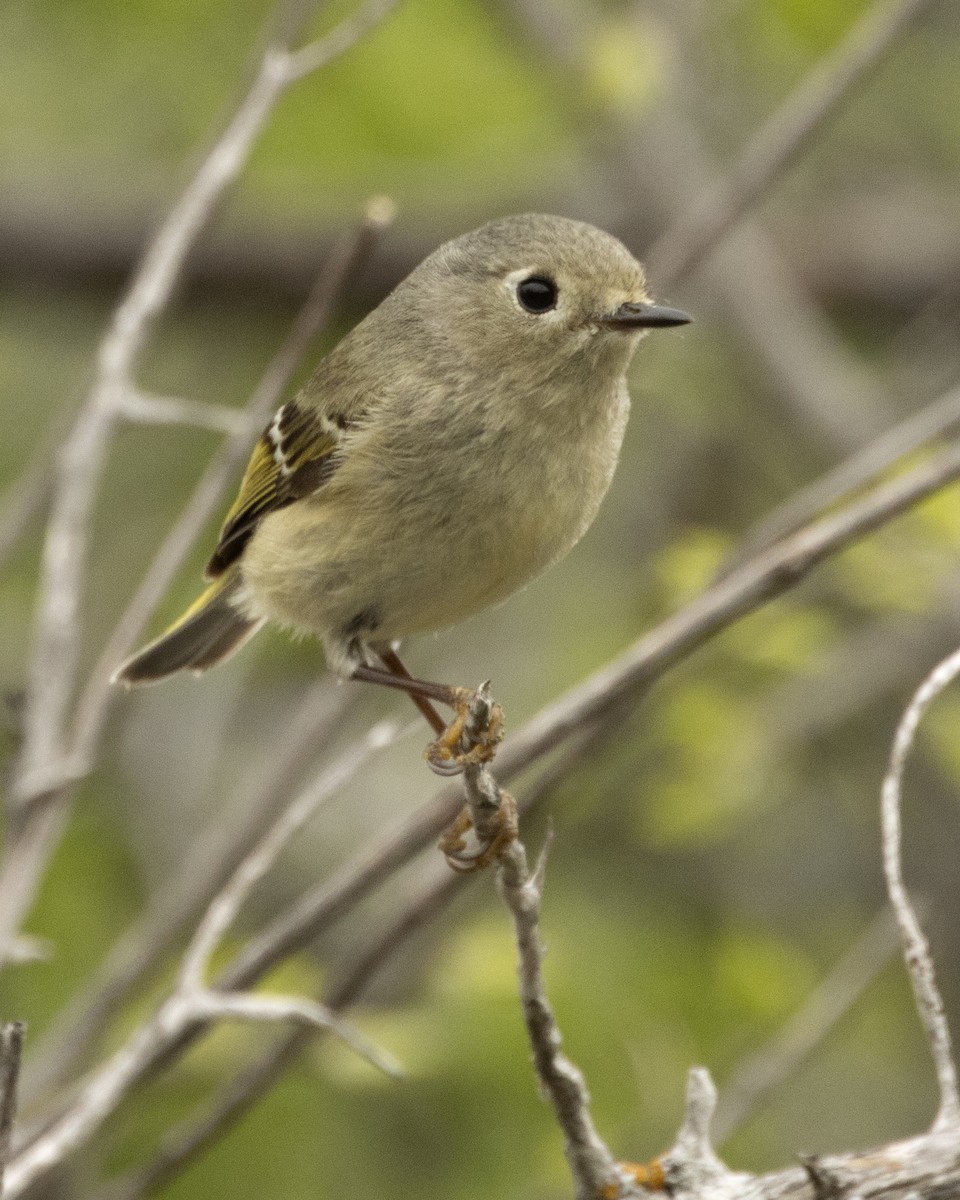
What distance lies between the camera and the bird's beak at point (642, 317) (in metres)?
2.69

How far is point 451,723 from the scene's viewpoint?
9.66 ft

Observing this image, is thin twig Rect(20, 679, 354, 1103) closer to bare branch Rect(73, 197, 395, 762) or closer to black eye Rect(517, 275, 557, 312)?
bare branch Rect(73, 197, 395, 762)

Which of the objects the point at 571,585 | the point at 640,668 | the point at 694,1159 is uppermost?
the point at 571,585

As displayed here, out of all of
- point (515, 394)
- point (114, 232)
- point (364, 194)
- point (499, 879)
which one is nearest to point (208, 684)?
point (114, 232)

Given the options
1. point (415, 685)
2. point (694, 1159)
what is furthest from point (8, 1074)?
point (415, 685)

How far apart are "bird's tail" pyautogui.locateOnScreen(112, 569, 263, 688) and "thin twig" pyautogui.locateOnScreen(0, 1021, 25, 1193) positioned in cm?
166

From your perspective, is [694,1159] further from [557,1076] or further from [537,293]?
[537,293]

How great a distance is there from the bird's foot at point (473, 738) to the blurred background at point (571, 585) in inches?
32.1

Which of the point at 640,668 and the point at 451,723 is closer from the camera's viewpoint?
the point at 640,668

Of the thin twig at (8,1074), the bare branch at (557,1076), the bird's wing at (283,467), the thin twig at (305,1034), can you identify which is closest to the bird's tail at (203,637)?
the bird's wing at (283,467)

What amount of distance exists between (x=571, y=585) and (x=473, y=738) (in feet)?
11.4

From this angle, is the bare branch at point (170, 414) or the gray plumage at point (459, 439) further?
the bare branch at point (170, 414)

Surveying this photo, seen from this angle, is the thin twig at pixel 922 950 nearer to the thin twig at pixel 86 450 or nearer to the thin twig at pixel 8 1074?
the thin twig at pixel 8 1074

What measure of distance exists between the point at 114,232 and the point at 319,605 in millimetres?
Answer: 3189
